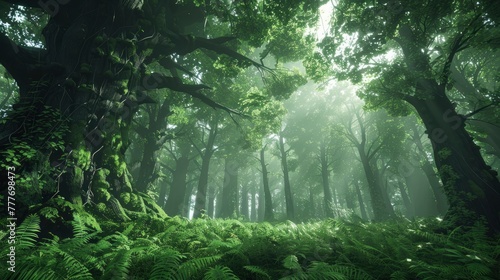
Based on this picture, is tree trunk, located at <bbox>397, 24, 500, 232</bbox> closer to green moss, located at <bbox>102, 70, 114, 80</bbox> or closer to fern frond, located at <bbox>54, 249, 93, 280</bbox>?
fern frond, located at <bbox>54, 249, 93, 280</bbox>

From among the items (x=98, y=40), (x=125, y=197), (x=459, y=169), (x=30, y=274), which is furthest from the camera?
(x=459, y=169)

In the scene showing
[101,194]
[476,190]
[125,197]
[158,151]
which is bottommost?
[101,194]

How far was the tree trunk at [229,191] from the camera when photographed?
23203mm

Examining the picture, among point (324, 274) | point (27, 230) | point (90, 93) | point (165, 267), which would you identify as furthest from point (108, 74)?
point (324, 274)

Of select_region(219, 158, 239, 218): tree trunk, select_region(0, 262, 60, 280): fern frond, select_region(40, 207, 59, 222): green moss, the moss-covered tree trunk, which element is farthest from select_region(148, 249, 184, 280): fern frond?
select_region(219, 158, 239, 218): tree trunk

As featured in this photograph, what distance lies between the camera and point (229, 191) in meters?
24.4

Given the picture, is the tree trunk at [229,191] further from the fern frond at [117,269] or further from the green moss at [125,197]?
the fern frond at [117,269]

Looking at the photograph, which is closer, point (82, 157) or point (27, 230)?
point (27, 230)

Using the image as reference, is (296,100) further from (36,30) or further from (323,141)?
(36,30)

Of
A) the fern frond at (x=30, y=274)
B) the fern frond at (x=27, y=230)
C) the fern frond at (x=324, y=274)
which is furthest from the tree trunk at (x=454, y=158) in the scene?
the fern frond at (x=27, y=230)

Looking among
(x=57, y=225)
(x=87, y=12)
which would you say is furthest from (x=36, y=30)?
(x=57, y=225)

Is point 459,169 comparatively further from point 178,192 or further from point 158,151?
point 178,192

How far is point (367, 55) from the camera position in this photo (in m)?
9.90

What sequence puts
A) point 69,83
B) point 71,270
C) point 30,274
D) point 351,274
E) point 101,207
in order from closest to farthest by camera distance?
1. point 30,274
2. point 71,270
3. point 351,274
4. point 101,207
5. point 69,83
